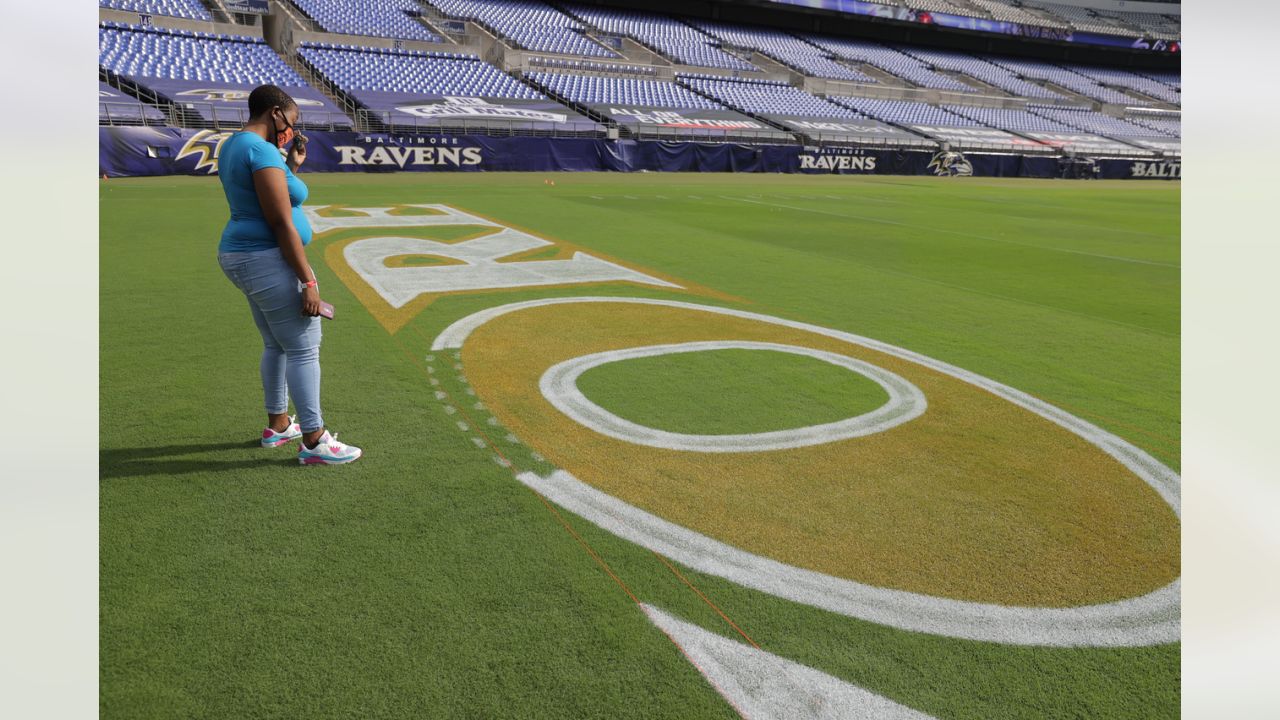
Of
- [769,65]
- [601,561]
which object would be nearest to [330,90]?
[769,65]

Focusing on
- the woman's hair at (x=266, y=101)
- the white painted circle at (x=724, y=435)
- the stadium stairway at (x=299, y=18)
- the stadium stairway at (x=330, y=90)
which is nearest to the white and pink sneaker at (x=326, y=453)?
the white painted circle at (x=724, y=435)

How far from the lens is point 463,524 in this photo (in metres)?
3.47

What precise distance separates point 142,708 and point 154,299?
6.32 metres

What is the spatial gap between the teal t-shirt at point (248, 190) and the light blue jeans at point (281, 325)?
55 mm

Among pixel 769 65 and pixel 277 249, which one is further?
pixel 769 65

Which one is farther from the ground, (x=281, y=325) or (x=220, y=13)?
(x=220, y=13)

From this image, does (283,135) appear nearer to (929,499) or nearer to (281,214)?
(281,214)

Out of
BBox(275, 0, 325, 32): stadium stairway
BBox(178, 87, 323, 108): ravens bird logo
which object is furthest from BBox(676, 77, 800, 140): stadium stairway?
BBox(178, 87, 323, 108): ravens bird logo

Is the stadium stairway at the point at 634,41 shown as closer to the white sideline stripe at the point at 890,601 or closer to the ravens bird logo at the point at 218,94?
the ravens bird logo at the point at 218,94

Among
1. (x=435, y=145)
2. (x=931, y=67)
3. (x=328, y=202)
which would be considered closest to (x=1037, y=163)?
(x=931, y=67)

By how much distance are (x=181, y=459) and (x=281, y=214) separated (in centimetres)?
149

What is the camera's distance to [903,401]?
17.1ft

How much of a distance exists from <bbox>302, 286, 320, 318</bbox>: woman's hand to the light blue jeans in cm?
4

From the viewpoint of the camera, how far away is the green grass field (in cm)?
252
